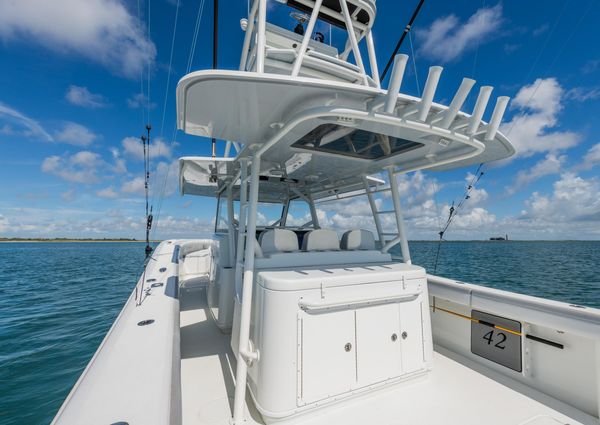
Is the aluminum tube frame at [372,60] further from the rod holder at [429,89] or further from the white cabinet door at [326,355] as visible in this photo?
the white cabinet door at [326,355]

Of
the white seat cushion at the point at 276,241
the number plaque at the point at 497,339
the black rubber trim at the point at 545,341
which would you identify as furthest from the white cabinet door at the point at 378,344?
the black rubber trim at the point at 545,341

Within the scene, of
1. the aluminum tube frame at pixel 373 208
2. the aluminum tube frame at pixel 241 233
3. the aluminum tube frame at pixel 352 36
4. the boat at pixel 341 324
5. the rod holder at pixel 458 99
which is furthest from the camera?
the aluminum tube frame at pixel 373 208

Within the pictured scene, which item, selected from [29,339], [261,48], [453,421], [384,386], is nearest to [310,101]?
[261,48]

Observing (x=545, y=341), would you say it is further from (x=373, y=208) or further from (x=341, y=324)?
(x=373, y=208)

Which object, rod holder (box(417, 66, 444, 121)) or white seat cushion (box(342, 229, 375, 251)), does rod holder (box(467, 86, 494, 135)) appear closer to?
rod holder (box(417, 66, 444, 121))

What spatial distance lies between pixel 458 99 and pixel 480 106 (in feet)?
0.71

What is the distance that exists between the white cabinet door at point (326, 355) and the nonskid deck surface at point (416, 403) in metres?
0.22

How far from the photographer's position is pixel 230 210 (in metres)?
4.11

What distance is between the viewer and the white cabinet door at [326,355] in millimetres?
2023

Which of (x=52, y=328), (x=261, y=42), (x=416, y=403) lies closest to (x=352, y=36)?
(x=261, y=42)

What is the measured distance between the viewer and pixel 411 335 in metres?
2.46

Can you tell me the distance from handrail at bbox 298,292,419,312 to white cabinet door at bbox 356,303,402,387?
48 millimetres

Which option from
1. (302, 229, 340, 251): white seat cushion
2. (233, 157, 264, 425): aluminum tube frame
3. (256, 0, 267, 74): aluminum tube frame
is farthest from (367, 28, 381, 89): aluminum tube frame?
(233, 157, 264, 425): aluminum tube frame

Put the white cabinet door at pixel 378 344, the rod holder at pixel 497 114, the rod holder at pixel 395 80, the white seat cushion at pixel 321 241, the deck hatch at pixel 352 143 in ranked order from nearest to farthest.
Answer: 1. the rod holder at pixel 395 80
2. the rod holder at pixel 497 114
3. the white cabinet door at pixel 378 344
4. the deck hatch at pixel 352 143
5. the white seat cushion at pixel 321 241
